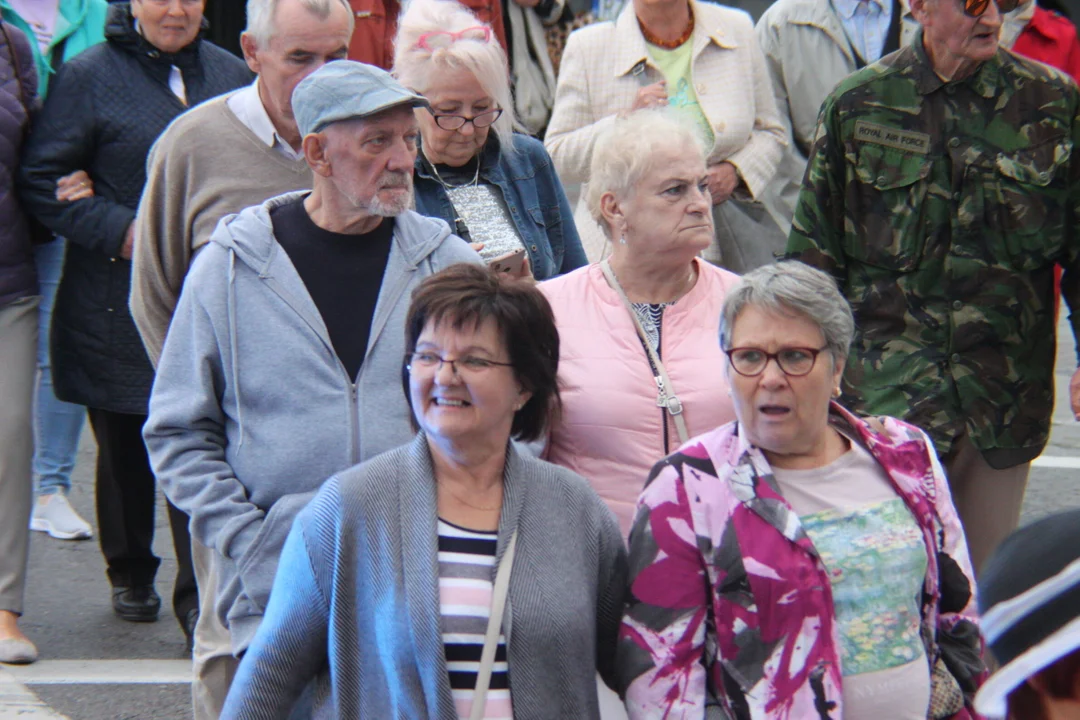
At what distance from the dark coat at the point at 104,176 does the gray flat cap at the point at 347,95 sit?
1.77 m

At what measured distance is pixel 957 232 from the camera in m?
4.52

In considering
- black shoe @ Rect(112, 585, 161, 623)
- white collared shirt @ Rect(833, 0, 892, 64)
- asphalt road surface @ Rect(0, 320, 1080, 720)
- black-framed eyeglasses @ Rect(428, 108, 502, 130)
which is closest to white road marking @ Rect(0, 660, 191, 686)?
asphalt road surface @ Rect(0, 320, 1080, 720)

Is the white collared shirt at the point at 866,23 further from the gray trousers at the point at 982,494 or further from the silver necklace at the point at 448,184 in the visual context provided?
the silver necklace at the point at 448,184

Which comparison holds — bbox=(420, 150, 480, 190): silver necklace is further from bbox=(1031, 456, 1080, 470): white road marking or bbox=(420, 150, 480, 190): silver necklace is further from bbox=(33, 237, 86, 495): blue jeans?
bbox=(1031, 456, 1080, 470): white road marking

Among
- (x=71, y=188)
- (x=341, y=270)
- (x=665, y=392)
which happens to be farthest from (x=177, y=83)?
(x=665, y=392)

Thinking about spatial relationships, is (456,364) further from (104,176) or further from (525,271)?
(104,176)

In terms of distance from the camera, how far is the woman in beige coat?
18.8ft

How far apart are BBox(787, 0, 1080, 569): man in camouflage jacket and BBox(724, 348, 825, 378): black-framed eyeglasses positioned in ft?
4.89

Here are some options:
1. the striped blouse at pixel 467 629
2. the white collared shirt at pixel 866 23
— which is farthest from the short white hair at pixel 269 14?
the white collared shirt at pixel 866 23

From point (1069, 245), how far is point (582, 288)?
5.36ft

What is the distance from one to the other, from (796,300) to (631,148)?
2.98ft

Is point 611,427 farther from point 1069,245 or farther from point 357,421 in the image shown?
point 1069,245

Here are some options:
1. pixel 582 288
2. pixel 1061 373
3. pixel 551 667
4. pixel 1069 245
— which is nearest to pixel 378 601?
pixel 551 667

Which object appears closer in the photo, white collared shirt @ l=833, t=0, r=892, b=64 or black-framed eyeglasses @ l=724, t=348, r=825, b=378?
black-framed eyeglasses @ l=724, t=348, r=825, b=378
